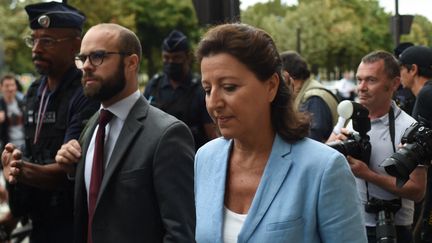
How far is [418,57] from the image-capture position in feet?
17.6

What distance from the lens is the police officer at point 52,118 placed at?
3.93 m

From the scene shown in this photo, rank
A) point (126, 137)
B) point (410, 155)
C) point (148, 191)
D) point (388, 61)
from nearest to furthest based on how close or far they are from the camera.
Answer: point (148, 191) → point (126, 137) → point (410, 155) → point (388, 61)

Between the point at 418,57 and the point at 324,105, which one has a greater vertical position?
the point at 418,57

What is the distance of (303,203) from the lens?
7.18ft

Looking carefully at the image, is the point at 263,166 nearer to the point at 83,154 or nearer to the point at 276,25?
the point at 83,154

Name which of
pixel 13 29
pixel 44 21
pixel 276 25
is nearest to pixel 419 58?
pixel 44 21

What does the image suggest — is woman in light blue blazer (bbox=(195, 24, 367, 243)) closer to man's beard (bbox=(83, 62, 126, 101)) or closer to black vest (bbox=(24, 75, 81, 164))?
man's beard (bbox=(83, 62, 126, 101))

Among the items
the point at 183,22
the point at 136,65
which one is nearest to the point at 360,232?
the point at 136,65

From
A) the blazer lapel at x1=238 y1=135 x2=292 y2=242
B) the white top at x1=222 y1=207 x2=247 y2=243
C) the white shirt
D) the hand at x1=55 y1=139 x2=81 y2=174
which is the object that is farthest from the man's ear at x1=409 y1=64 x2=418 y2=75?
the white top at x1=222 y1=207 x2=247 y2=243

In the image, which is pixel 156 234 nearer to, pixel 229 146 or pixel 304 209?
pixel 229 146

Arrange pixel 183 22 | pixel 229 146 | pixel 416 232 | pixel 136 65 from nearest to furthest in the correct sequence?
1. pixel 229 146
2. pixel 136 65
3. pixel 416 232
4. pixel 183 22

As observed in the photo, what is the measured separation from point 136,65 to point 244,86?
1.27 meters

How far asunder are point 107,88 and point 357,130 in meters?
1.56

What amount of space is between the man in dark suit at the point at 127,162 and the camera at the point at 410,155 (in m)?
1.09
